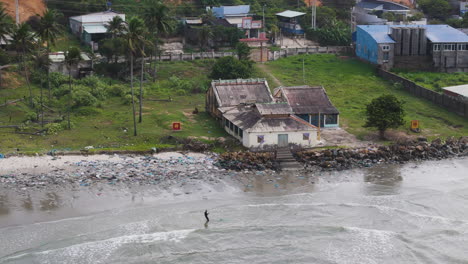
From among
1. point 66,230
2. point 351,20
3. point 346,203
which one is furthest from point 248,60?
point 66,230

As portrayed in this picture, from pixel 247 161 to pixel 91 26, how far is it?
4011cm

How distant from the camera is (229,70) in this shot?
230ft

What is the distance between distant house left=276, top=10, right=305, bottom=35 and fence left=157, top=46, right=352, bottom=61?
33.3 feet

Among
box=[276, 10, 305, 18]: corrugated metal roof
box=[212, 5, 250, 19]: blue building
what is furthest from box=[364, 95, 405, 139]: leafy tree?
box=[276, 10, 305, 18]: corrugated metal roof

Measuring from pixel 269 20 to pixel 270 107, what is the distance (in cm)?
4473

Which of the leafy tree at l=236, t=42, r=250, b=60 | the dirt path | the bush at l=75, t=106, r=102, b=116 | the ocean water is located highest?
the leafy tree at l=236, t=42, r=250, b=60

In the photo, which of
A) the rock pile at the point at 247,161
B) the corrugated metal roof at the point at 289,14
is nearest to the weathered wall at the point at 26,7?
the corrugated metal roof at the point at 289,14

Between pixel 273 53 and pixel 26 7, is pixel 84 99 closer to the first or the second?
pixel 273 53

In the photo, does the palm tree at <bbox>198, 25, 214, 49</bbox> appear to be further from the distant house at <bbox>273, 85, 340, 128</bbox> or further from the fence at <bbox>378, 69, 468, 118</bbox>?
the distant house at <bbox>273, 85, 340, 128</bbox>

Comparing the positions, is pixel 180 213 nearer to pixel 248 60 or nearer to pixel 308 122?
pixel 308 122

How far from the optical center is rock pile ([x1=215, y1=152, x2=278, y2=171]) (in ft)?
161

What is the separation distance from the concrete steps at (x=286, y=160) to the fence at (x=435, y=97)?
2086 centimetres

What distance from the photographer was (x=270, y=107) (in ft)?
176

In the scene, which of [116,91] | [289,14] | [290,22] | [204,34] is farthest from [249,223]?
[289,14]
